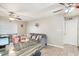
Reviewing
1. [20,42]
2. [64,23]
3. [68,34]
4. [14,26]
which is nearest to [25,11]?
[14,26]

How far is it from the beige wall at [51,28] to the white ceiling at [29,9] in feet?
0.33

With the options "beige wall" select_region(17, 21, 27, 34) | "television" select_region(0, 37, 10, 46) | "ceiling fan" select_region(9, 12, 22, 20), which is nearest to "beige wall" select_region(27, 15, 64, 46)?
"beige wall" select_region(17, 21, 27, 34)

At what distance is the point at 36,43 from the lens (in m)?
1.89

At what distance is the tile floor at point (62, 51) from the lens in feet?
5.73

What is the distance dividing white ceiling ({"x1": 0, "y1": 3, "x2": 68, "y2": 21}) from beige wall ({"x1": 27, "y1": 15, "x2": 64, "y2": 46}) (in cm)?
10

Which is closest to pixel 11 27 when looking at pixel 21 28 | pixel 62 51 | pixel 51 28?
pixel 21 28

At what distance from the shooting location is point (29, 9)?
1.80 m

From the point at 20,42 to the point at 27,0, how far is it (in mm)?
730

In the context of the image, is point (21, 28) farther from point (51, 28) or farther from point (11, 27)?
point (51, 28)

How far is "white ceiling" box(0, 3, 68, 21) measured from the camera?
172 centimetres

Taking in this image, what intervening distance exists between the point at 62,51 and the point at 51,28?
0.44 metres

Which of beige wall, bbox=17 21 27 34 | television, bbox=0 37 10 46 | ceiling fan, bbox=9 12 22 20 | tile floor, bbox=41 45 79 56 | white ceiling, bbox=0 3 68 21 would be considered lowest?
tile floor, bbox=41 45 79 56

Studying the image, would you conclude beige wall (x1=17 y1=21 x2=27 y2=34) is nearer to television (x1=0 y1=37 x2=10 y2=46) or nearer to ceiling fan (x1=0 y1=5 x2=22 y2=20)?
ceiling fan (x1=0 y1=5 x2=22 y2=20)

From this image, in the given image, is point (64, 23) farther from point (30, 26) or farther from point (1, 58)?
point (1, 58)
